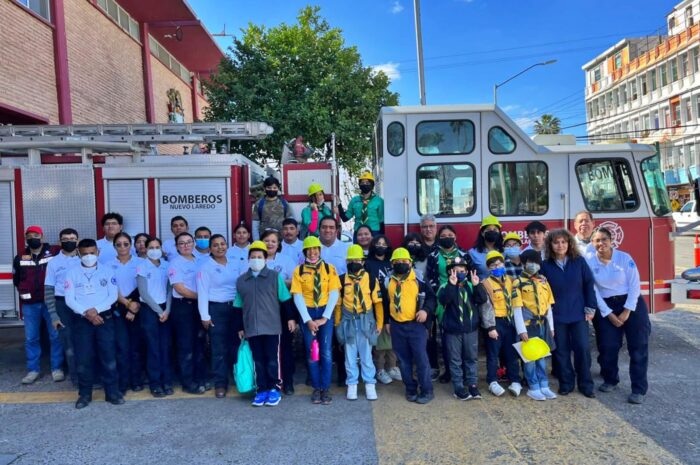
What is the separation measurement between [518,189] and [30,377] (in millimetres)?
6044

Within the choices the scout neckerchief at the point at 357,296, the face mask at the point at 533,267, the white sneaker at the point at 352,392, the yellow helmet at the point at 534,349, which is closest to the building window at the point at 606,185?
the face mask at the point at 533,267

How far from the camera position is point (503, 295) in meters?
4.93

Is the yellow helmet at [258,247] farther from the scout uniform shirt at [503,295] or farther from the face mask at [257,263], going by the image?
the scout uniform shirt at [503,295]

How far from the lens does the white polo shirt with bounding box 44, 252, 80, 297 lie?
520cm

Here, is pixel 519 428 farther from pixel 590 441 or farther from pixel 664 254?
pixel 664 254

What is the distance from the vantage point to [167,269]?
5.23 m

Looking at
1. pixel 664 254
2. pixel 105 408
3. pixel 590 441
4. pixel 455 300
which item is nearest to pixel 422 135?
pixel 455 300

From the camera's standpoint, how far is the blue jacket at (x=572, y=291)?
4.84 metres

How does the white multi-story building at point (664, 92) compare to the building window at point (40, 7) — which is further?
the white multi-story building at point (664, 92)

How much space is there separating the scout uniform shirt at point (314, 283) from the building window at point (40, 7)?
963 cm

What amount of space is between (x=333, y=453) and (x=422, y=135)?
3.70 m

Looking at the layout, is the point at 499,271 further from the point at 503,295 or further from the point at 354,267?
the point at 354,267

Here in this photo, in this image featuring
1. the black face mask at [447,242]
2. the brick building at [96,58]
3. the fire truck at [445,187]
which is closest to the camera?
the black face mask at [447,242]

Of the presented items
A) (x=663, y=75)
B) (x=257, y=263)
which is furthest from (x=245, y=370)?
(x=663, y=75)
